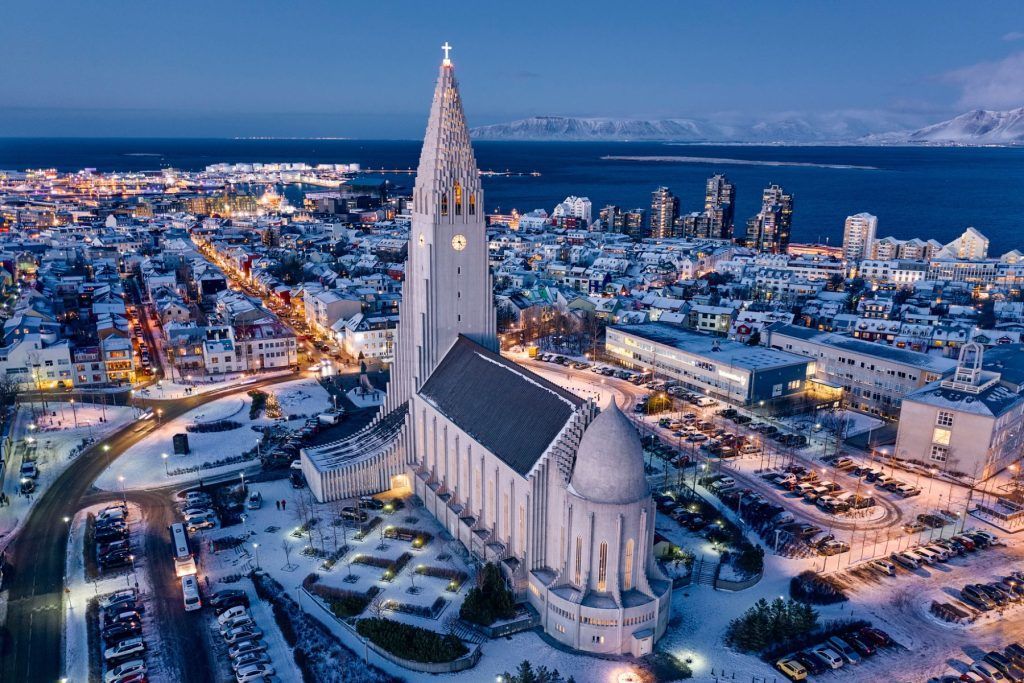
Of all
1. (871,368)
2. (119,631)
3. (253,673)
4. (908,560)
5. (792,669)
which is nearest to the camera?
(253,673)

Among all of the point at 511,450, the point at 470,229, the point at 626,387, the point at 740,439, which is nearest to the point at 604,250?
the point at 626,387

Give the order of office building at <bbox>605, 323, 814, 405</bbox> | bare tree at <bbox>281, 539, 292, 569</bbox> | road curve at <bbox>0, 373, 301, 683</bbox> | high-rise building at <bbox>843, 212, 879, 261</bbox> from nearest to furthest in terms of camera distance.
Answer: road curve at <bbox>0, 373, 301, 683</bbox> < bare tree at <bbox>281, 539, 292, 569</bbox> < office building at <bbox>605, 323, 814, 405</bbox> < high-rise building at <bbox>843, 212, 879, 261</bbox>

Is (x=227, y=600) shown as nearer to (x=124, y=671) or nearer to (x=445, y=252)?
(x=124, y=671)

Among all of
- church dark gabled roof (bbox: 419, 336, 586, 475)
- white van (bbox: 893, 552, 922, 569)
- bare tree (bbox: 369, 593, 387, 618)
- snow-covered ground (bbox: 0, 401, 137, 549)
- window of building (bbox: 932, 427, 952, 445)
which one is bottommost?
snow-covered ground (bbox: 0, 401, 137, 549)

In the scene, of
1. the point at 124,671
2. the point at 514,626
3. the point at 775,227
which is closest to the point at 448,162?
the point at 514,626

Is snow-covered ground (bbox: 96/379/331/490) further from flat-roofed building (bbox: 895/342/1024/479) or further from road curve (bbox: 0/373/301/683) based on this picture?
flat-roofed building (bbox: 895/342/1024/479)

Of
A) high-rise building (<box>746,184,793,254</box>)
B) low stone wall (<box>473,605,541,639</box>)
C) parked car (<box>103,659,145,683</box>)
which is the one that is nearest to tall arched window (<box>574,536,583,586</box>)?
low stone wall (<box>473,605,541,639</box>)

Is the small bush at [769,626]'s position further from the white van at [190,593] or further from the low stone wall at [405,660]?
the white van at [190,593]
